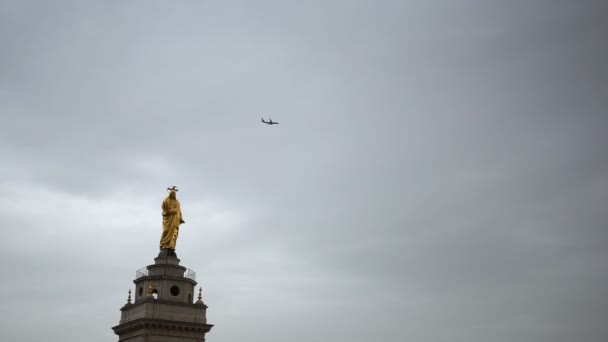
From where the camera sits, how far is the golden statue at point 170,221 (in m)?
60.5

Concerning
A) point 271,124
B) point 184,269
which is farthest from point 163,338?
point 271,124

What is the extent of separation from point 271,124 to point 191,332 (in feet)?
92.2

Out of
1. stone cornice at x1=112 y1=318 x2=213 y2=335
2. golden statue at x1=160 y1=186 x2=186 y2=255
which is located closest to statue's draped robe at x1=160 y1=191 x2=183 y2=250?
golden statue at x1=160 y1=186 x2=186 y2=255

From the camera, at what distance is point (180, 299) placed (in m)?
57.5

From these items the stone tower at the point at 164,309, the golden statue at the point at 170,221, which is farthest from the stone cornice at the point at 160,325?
the golden statue at the point at 170,221

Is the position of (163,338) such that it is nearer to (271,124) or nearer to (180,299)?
(180,299)

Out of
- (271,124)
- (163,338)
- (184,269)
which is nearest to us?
(163,338)

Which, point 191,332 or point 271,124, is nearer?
point 191,332

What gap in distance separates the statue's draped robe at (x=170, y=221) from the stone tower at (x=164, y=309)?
90 centimetres

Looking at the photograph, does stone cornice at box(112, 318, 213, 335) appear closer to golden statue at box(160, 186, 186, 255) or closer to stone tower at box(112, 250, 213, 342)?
stone tower at box(112, 250, 213, 342)

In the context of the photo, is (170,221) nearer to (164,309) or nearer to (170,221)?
(170,221)

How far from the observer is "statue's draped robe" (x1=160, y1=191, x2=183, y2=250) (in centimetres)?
6059

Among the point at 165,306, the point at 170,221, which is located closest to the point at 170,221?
the point at 170,221

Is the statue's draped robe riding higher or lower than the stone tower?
higher
